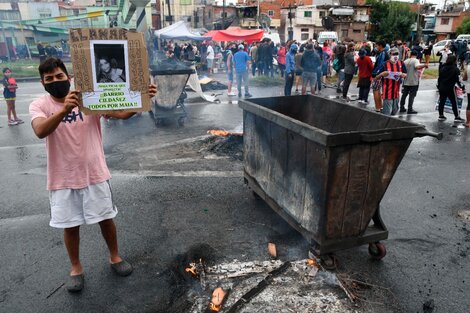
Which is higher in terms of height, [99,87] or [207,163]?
[99,87]

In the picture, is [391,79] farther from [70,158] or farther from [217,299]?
[70,158]

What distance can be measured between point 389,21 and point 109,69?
179 feet

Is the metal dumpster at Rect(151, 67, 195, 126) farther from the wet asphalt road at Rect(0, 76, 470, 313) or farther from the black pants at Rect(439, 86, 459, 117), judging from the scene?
the black pants at Rect(439, 86, 459, 117)

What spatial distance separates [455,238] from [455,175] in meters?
2.35

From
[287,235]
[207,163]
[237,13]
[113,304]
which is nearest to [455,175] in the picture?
[287,235]

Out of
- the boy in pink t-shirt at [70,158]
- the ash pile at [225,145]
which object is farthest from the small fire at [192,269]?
the ash pile at [225,145]

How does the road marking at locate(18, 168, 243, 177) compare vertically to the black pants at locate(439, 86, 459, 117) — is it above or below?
below

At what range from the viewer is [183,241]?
406 centimetres

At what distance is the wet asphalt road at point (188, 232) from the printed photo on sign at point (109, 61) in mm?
1883

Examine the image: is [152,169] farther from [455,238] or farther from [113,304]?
[455,238]

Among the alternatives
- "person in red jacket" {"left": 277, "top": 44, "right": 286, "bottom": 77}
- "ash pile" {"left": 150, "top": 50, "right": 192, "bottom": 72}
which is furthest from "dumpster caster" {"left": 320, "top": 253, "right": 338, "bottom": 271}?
"person in red jacket" {"left": 277, "top": 44, "right": 286, "bottom": 77}

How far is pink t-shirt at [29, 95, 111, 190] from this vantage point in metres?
2.89

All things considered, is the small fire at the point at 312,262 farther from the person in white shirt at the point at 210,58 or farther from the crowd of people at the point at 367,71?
the person in white shirt at the point at 210,58

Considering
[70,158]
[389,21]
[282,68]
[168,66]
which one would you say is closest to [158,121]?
[168,66]
